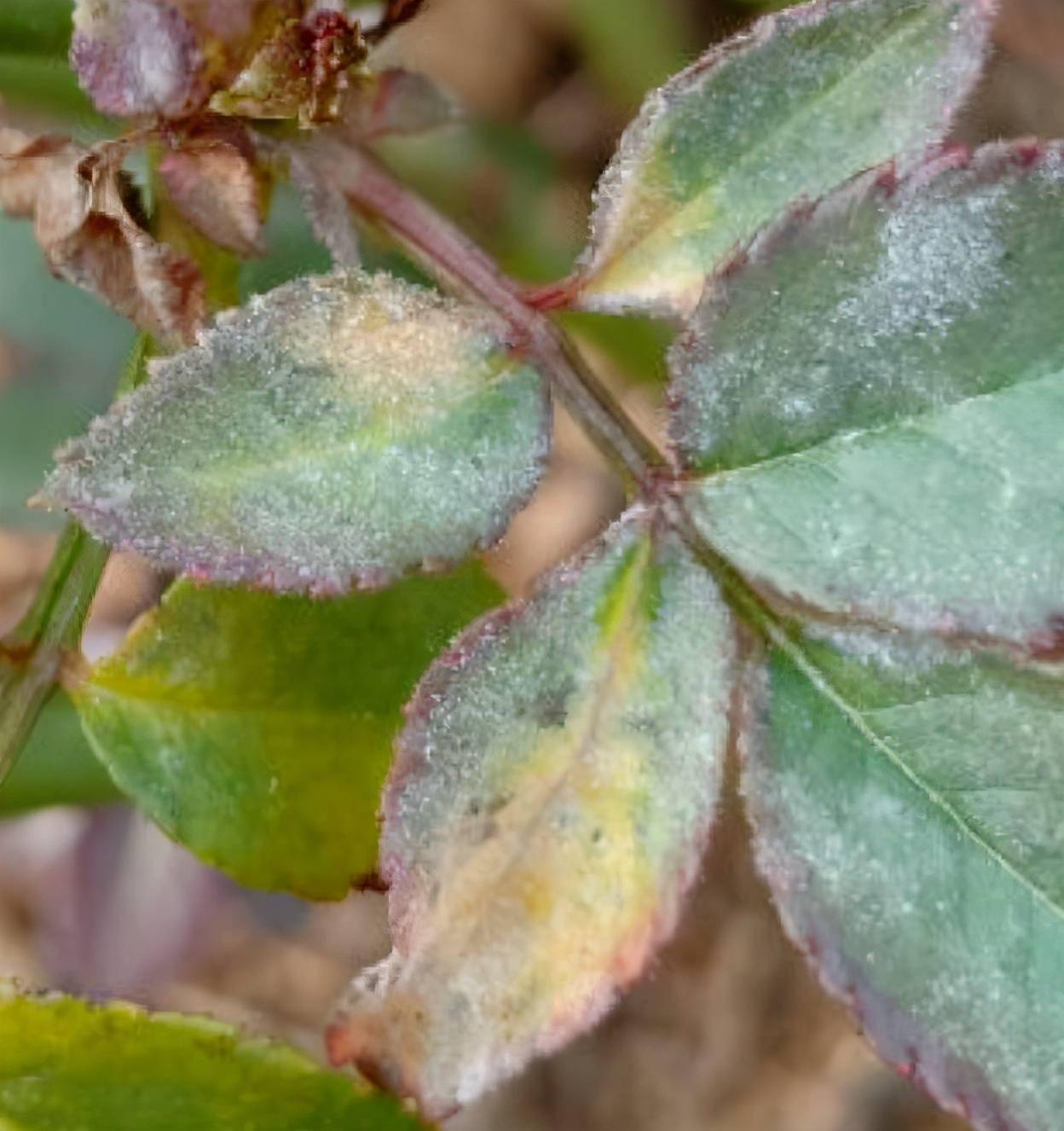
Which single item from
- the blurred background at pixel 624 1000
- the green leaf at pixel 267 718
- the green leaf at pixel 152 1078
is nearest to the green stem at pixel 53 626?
the green leaf at pixel 267 718

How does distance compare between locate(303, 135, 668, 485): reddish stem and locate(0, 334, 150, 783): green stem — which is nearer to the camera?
A: locate(303, 135, 668, 485): reddish stem

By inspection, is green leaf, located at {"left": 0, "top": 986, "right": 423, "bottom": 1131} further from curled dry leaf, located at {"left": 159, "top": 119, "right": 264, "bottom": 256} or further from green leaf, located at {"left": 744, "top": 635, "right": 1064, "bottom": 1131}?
curled dry leaf, located at {"left": 159, "top": 119, "right": 264, "bottom": 256}

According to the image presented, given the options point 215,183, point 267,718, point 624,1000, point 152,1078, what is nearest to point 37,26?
point 215,183

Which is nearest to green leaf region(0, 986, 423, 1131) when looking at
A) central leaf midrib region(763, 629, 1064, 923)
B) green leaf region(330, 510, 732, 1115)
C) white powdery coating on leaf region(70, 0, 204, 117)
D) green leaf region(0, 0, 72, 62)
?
green leaf region(330, 510, 732, 1115)

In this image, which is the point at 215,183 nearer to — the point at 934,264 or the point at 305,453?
the point at 305,453

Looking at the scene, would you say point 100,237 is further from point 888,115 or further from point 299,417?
point 888,115
